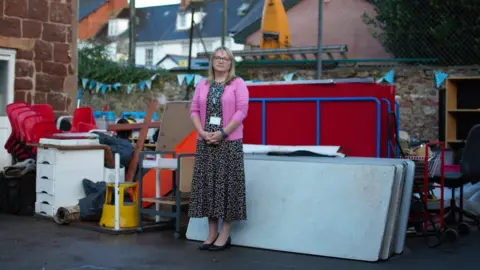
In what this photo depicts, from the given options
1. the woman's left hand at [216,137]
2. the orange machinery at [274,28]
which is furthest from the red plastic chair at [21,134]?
the orange machinery at [274,28]

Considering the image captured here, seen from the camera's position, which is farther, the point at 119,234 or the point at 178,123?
the point at 178,123

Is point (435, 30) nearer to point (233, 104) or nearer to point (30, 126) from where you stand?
point (30, 126)

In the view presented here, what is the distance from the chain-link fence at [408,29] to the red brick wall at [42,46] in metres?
6.42

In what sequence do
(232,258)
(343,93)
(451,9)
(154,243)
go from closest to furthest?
(232,258) → (154,243) → (343,93) → (451,9)

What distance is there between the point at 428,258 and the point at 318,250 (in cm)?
96

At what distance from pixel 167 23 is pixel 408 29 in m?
39.0

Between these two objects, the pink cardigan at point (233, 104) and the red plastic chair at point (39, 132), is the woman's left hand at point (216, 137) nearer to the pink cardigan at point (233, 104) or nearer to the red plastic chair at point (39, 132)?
the pink cardigan at point (233, 104)

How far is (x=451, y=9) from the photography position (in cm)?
1426

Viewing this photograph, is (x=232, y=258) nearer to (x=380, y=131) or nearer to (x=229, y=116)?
(x=229, y=116)

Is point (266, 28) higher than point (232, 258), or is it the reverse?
point (266, 28)

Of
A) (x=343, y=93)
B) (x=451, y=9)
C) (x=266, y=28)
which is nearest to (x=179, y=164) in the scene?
(x=343, y=93)

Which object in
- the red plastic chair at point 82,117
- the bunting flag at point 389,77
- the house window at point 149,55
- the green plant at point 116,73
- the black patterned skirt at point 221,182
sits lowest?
the black patterned skirt at point 221,182

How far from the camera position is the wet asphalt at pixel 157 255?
18.6 feet

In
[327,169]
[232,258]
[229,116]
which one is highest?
[229,116]
